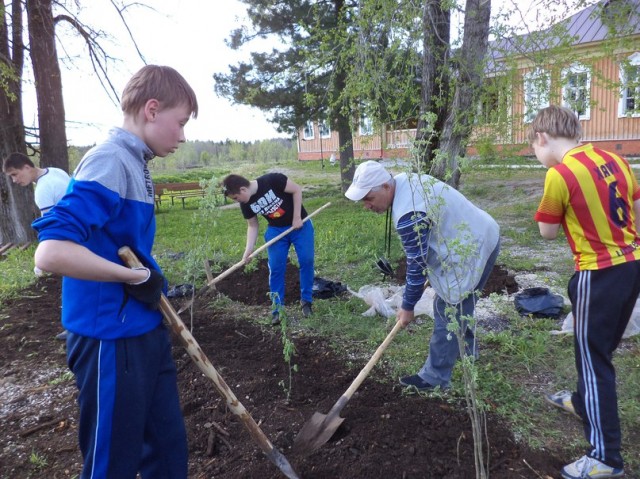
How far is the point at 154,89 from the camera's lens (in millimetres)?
1561

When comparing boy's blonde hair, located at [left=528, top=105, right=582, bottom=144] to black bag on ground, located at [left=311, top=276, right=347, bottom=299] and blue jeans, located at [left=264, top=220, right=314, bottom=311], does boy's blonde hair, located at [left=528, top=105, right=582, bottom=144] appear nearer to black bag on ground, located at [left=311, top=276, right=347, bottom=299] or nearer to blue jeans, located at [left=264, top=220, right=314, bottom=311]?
blue jeans, located at [left=264, top=220, right=314, bottom=311]

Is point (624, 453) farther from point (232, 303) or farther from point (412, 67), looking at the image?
point (412, 67)

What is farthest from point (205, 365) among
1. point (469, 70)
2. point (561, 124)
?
point (469, 70)

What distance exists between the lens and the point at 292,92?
11672 millimetres

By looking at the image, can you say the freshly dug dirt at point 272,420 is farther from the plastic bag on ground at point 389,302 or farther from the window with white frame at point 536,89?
the window with white frame at point 536,89

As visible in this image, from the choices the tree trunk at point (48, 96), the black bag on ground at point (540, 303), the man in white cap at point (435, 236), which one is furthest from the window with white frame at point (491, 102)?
the tree trunk at point (48, 96)

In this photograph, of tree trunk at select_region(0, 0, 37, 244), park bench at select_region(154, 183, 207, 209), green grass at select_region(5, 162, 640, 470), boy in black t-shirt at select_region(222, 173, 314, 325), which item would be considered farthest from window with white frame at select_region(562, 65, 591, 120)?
park bench at select_region(154, 183, 207, 209)

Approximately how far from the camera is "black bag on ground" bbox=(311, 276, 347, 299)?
16.7 ft

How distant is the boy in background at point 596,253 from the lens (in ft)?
6.77

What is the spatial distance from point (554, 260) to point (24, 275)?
7.32 m

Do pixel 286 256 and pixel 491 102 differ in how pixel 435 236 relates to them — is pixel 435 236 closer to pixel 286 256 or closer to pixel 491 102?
pixel 286 256

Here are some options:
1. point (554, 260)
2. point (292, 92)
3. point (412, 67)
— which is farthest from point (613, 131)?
point (412, 67)

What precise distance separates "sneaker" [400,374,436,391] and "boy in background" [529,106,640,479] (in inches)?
37.2

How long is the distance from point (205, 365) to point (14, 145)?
919 cm
